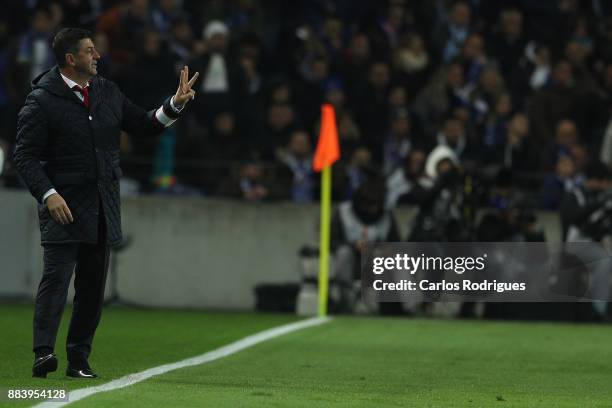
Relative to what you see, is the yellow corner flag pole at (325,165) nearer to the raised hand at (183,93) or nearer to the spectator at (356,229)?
the spectator at (356,229)

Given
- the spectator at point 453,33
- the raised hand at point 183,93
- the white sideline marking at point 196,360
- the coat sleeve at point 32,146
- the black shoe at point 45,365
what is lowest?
the white sideline marking at point 196,360

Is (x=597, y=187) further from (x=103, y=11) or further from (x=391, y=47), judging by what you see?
(x=103, y=11)

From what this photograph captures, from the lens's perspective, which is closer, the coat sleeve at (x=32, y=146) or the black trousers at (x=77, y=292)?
the coat sleeve at (x=32, y=146)

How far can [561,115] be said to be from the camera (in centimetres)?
2138

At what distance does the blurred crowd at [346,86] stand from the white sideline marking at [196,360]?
135 inches

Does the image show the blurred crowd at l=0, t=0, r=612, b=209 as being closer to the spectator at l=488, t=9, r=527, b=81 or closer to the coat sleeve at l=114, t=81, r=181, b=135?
the spectator at l=488, t=9, r=527, b=81

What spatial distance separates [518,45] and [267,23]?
3.41 meters

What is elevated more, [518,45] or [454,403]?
[518,45]

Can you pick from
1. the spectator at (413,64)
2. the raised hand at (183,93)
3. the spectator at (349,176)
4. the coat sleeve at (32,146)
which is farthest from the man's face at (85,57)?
the spectator at (413,64)

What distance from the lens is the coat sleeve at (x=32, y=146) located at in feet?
31.7

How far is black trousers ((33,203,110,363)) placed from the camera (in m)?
9.78

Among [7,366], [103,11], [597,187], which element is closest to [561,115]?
[597,187]

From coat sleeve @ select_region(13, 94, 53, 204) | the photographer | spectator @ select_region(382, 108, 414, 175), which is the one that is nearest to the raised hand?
coat sleeve @ select_region(13, 94, 53, 204)

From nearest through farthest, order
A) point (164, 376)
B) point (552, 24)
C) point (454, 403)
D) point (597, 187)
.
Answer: point (454, 403) < point (164, 376) < point (597, 187) < point (552, 24)
